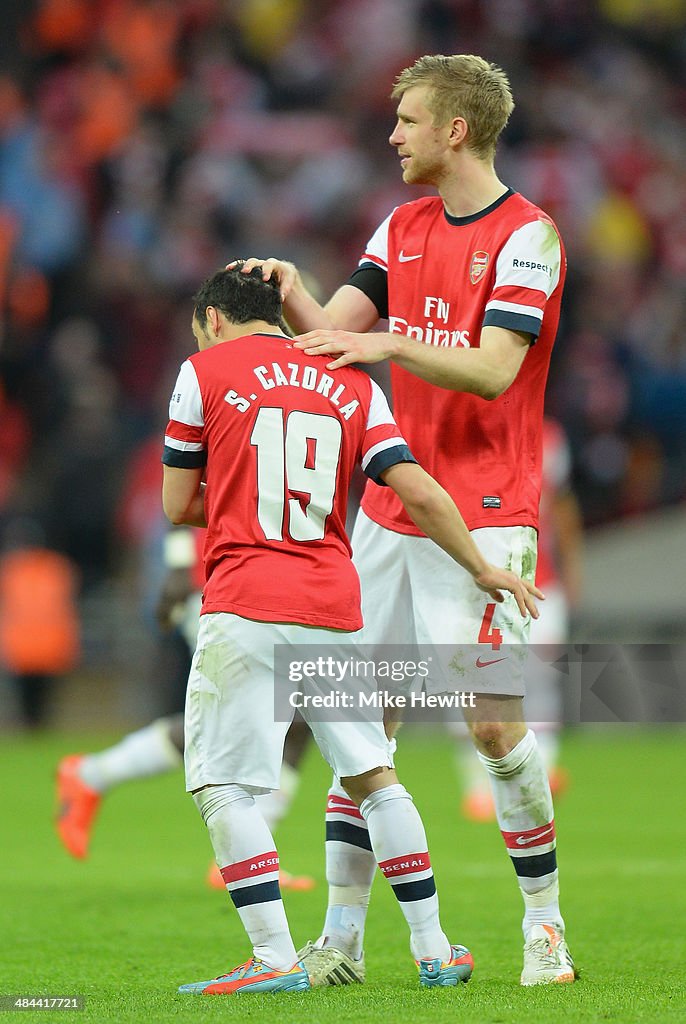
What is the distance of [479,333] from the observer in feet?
14.8

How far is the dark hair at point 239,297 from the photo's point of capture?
426 centimetres

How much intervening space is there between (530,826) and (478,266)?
61.9 inches

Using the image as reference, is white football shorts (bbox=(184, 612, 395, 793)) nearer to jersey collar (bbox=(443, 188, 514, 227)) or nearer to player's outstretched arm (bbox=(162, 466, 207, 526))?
player's outstretched arm (bbox=(162, 466, 207, 526))

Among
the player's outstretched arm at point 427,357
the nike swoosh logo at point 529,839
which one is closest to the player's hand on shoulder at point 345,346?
the player's outstretched arm at point 427,357

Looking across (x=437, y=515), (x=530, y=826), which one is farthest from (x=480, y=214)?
(x=530, y=826)

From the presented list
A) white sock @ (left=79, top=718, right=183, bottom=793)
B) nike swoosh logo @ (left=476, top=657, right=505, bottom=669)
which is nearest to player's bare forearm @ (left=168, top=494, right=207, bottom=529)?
nike swoosh logo @ (left=476, top=657, right=505, bottom=669)

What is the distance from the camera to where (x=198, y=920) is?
18.4 ft

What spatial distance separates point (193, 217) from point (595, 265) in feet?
11.5

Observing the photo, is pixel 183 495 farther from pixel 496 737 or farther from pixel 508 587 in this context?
pixel 496 737

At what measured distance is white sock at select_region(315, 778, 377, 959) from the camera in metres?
4.47

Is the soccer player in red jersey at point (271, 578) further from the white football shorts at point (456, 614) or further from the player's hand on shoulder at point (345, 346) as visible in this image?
the white football shorts at point (456, 614)

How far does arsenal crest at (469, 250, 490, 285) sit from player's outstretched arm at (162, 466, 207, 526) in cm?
95

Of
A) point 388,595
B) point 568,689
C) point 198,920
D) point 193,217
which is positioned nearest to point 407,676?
point 388,595

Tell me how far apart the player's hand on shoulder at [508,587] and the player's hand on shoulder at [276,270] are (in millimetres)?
958
